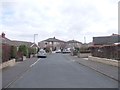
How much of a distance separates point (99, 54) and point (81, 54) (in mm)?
24149

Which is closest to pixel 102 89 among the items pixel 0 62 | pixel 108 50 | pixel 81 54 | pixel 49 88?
pixel 49 88

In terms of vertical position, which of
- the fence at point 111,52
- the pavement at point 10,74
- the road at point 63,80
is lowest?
the road at point 63,80

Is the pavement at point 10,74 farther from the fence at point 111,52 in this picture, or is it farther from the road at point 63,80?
the fence at point 111,52

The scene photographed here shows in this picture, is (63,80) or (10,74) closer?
(63,80)

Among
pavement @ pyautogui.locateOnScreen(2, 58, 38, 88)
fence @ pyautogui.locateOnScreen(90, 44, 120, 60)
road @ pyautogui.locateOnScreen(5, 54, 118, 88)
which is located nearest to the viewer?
road @ pyautogui.locateOnScreen(5, 54, 118, 88)

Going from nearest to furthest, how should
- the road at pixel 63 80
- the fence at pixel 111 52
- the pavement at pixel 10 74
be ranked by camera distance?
the road at pixel 63 80 < the pavement at pixel 10 74 < the fence at pixel 111 52

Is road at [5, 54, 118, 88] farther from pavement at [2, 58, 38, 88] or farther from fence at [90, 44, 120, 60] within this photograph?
fence at [90, 44, 120, 60]

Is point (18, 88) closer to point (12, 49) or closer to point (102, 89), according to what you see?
point (102, 89)

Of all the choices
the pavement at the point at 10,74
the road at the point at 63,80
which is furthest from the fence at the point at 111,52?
the pavement at the point at 10,74

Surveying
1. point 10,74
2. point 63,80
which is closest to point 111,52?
point 10,74

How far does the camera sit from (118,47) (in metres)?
32.8

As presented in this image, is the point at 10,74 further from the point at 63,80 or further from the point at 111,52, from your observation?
the point at 111,52

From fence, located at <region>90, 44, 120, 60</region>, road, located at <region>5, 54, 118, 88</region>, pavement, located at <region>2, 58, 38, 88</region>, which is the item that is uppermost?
fence, located at <region>90, 44, 120, 60</region>

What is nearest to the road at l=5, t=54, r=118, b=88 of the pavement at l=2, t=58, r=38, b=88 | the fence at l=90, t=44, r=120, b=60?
the pavement at l=2, t=58, r=38, b=88
